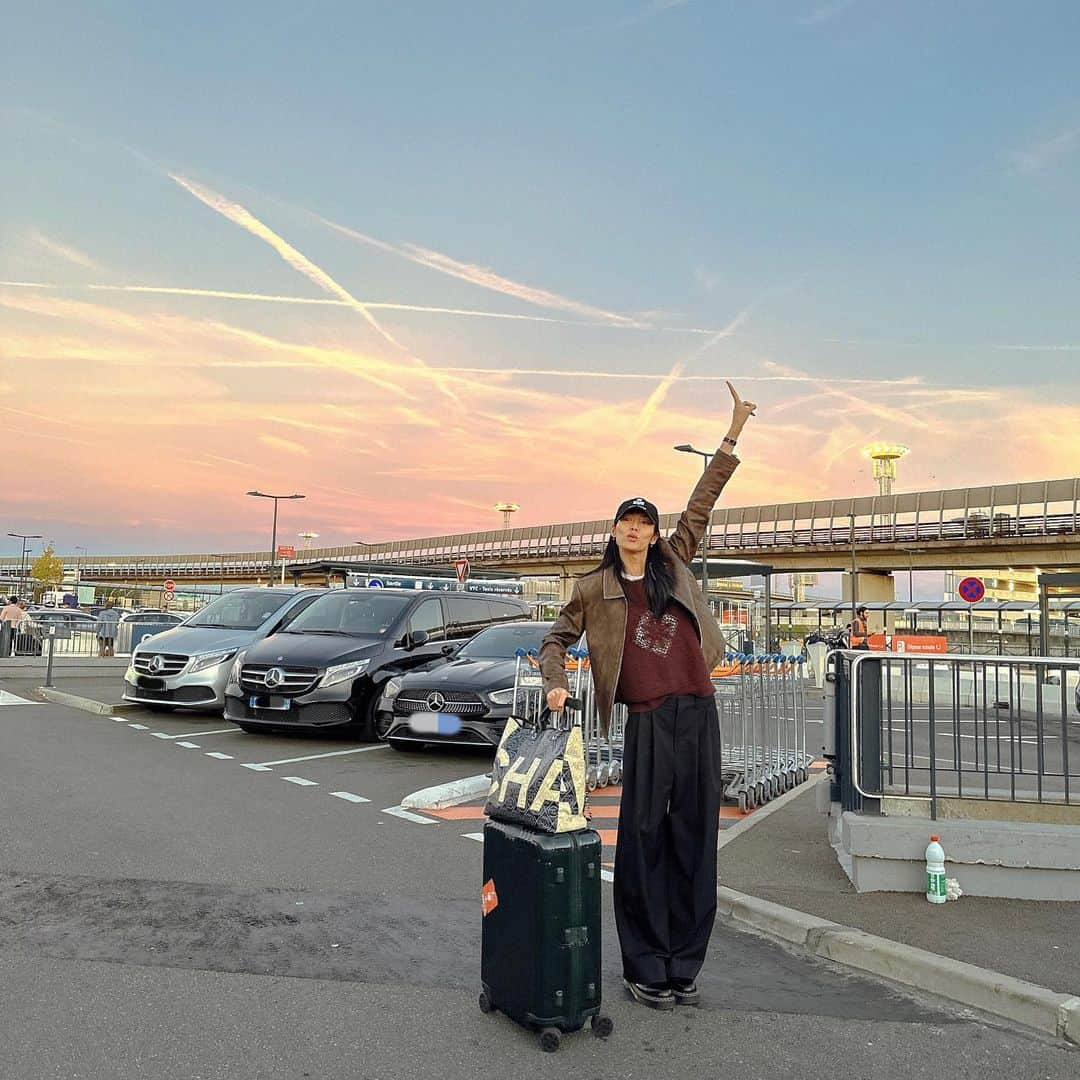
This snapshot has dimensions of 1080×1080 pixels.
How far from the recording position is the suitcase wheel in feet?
12.2

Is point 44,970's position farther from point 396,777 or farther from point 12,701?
point 12,701

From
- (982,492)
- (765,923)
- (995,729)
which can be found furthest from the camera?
(982,492)

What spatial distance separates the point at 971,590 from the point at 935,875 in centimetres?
2049

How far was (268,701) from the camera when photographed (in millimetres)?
12352

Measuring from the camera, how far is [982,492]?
5697cm

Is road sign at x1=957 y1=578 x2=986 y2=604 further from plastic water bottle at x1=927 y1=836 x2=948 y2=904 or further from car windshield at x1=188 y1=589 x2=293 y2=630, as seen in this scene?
plastic water bottle at x1=927 y1=836 x2=948 y2=904

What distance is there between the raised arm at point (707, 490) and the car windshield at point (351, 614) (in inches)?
350

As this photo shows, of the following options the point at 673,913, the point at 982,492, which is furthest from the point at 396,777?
the point at 982,492

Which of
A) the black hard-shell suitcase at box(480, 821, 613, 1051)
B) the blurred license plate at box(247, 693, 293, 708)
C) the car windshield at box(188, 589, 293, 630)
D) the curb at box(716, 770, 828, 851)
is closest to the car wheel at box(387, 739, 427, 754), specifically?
the blurred license plate at box(247, 693, 293, 708)

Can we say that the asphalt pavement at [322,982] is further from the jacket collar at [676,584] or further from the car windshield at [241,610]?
the car windshield at [241,610]

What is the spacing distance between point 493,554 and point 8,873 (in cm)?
7844

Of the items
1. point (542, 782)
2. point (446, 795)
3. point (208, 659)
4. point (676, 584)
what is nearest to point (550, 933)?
point (542, 782)

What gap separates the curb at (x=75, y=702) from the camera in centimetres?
1512

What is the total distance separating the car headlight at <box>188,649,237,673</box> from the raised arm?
1081cm
